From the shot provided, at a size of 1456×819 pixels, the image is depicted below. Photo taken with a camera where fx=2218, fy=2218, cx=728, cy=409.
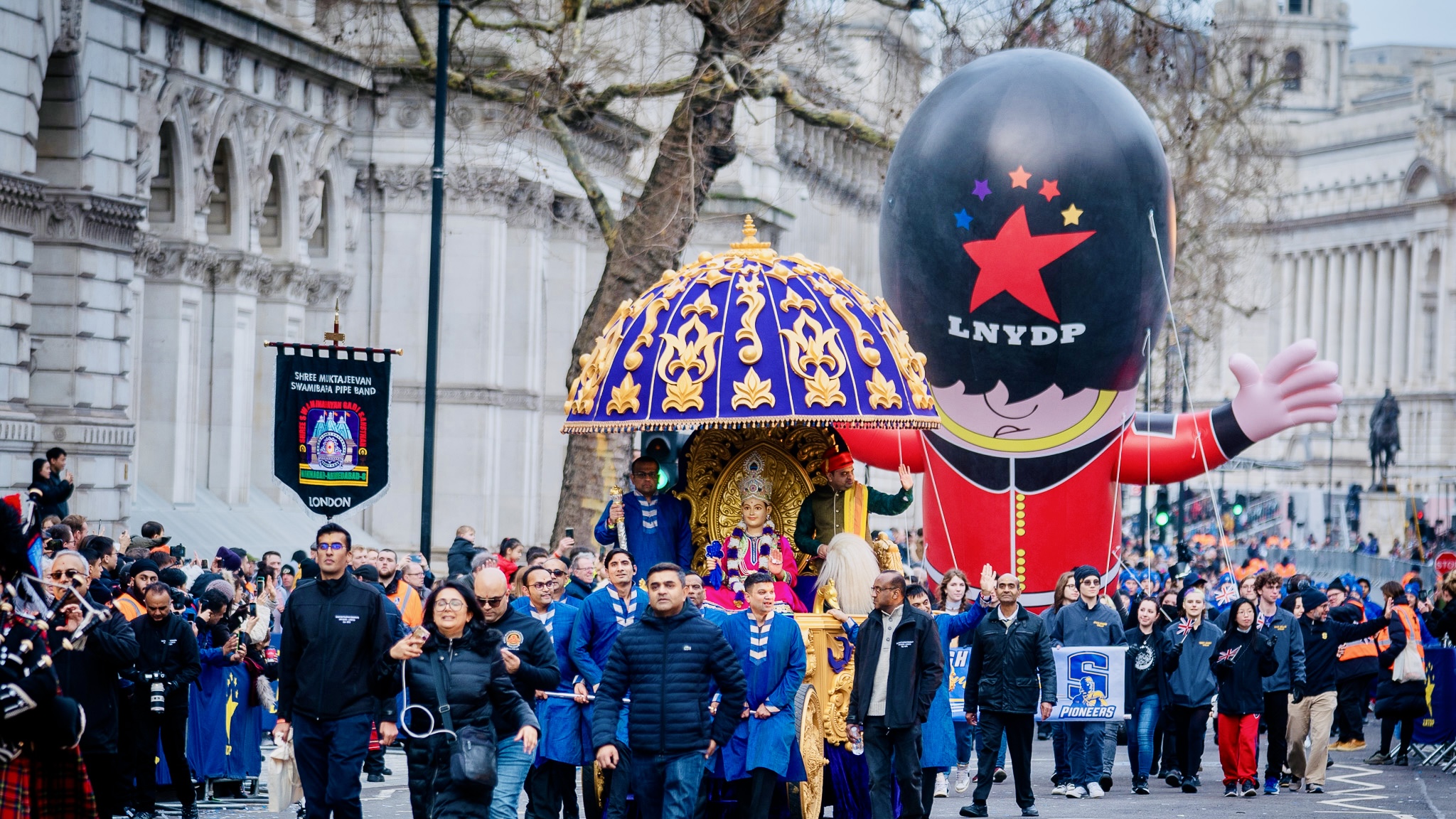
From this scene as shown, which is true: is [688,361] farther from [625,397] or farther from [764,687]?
[764,687]

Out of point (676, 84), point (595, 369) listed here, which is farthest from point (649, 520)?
point (676, 84)

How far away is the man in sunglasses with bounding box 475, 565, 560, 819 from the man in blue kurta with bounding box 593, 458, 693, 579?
132 inches

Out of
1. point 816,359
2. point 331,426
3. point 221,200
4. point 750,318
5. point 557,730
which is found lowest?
point 557,730

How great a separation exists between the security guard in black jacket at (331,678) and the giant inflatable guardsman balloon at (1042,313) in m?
7.87

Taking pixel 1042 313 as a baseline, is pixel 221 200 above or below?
above

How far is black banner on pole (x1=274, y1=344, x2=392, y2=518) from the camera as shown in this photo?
17.6 meters

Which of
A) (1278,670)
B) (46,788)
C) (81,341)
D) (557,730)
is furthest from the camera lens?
(81,341)

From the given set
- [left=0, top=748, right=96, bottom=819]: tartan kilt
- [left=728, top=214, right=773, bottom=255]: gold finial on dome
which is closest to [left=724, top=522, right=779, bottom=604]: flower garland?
[left=728, top=214, right=773, bottom=255]: gold finial on dome

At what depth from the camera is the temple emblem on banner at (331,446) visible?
17.8 meters

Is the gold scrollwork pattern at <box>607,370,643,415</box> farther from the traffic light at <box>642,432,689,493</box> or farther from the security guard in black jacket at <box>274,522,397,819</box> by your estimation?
the security guard in black jacket at <box>274,522,397,819</box>

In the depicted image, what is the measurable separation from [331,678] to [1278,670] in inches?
378

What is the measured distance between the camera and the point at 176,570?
57.0ft

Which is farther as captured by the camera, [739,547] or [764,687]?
[739,547]

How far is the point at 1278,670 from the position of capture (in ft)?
62.3
